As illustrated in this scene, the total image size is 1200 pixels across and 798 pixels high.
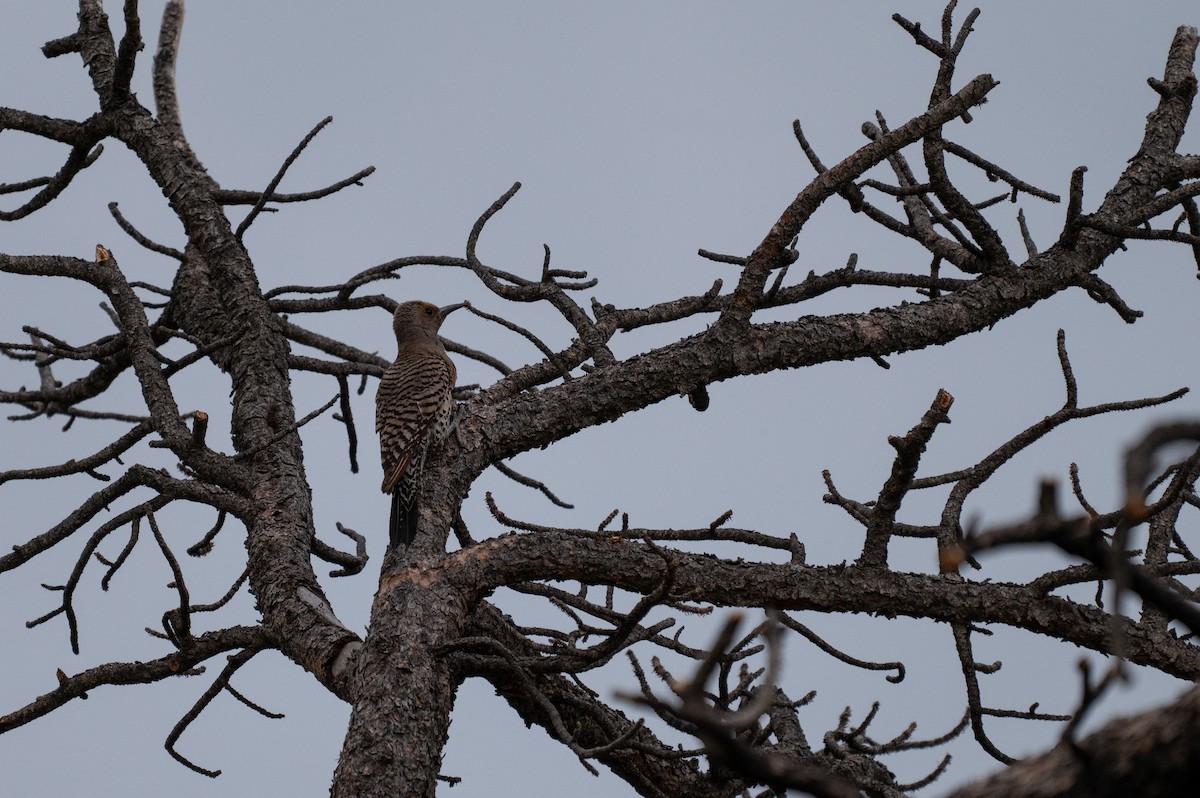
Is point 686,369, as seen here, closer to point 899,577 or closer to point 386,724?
point 899,577

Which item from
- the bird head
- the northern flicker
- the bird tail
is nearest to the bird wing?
the northern flicker

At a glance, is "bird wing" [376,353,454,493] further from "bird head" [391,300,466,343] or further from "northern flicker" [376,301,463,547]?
"bird head" [391,300,466,343]

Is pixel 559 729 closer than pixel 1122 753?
No

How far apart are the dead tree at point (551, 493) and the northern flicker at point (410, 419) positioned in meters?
0.16

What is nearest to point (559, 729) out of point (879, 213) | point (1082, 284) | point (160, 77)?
point (879, 213)

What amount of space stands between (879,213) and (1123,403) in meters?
1.09

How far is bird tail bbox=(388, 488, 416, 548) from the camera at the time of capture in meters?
3.67

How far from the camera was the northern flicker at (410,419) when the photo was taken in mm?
4020

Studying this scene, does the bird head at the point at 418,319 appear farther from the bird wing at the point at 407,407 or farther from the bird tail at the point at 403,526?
the bird tail at the point at 403,526

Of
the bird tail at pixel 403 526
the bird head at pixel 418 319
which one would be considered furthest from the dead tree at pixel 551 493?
the bird head at pixel 418 319

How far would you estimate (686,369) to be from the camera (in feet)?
12.5

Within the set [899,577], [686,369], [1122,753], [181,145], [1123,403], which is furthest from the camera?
[181,145]

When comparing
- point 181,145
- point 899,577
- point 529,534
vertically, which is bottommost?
point 899,577

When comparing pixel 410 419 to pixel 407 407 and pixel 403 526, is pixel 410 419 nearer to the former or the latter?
pixel 407 407
